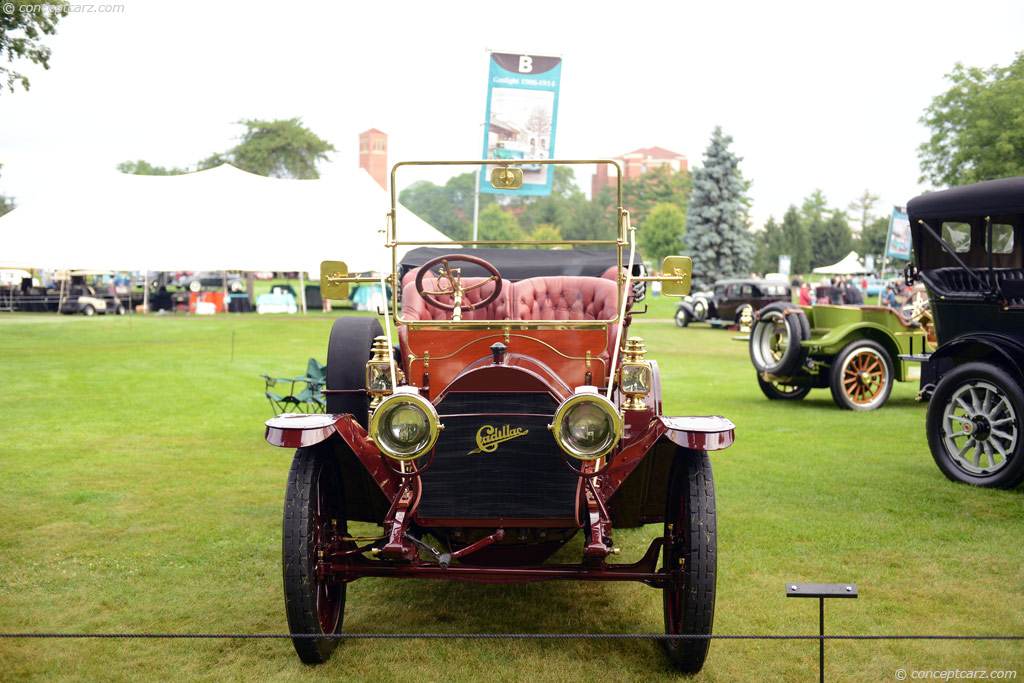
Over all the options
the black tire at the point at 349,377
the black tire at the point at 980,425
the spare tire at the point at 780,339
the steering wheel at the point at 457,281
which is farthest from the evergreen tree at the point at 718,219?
the steering wheel at the point at 457,281

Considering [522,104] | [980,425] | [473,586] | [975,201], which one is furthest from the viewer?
[522,104]

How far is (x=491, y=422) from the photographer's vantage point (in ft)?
12.1

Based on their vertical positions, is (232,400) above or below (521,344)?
below

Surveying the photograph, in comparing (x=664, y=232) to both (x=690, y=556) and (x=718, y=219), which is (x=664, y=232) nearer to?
(x=718, y=219)

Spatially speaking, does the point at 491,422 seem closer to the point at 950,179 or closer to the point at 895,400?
the point at 895,400

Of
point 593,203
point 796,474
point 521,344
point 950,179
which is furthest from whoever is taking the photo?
point 593,203

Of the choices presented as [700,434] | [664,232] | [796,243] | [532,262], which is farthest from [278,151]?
[700,434]

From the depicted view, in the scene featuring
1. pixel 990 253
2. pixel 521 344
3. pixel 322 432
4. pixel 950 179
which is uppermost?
pixel 950 179

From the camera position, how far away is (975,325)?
698cm

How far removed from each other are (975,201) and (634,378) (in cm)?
415

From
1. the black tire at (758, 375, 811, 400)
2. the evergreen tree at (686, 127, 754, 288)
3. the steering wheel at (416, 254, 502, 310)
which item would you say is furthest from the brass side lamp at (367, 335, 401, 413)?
the evergreen tree at (686, 127, 754, 288)

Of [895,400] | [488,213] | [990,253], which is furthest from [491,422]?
[488,213]

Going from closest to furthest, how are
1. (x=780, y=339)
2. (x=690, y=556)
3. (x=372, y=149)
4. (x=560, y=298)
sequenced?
(x=690, y=556) → (x=560, y=298) → (x=780, y=339) → (x=372, y=149)

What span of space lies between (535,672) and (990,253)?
5.03 m
